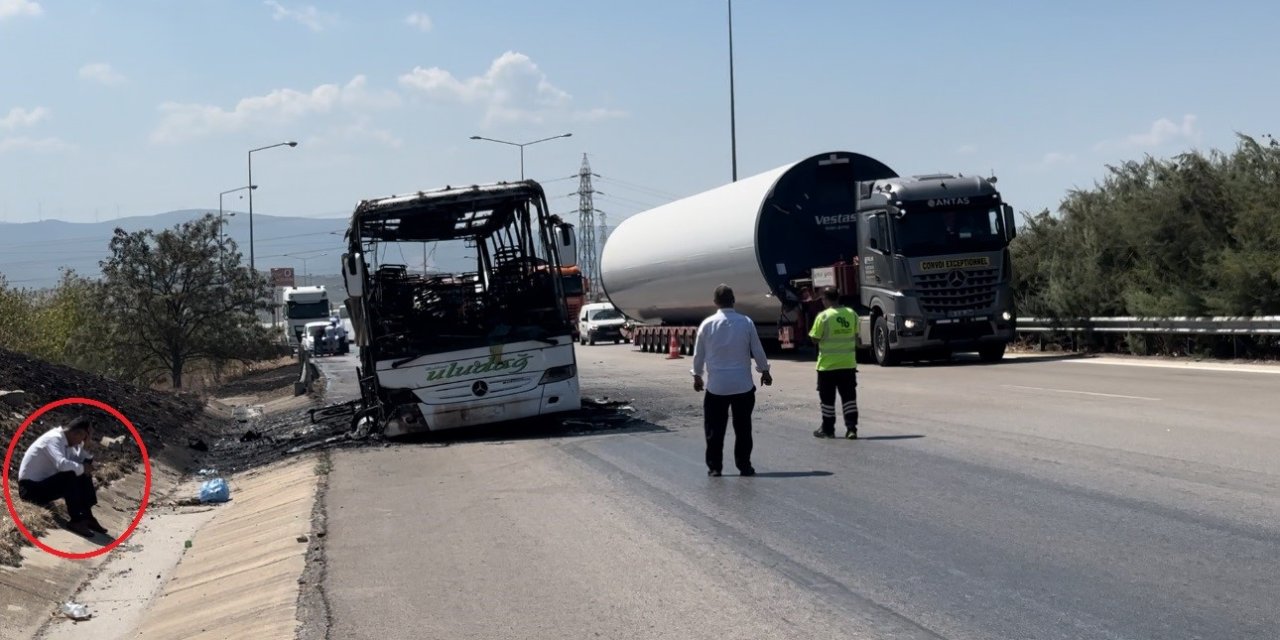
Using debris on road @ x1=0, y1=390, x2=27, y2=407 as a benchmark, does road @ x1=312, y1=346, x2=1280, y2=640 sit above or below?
below

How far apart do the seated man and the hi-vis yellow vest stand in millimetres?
7019

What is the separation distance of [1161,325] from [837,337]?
14585mm

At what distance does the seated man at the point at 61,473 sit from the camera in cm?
1184

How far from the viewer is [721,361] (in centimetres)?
1191

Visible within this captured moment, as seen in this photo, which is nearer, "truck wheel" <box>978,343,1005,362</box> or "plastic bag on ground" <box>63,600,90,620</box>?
"plastic bag on ground" <box>63,600,90,620</box>

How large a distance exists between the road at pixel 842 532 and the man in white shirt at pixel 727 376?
33 centimetres

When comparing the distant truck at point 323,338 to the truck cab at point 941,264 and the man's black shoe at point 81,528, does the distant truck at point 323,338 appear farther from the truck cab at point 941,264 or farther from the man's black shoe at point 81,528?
the man's black shoe at point 81,528

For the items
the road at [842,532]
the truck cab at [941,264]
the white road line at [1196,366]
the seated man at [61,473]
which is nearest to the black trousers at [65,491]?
the seated man at [61,473]

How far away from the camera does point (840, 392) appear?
47.2 feet

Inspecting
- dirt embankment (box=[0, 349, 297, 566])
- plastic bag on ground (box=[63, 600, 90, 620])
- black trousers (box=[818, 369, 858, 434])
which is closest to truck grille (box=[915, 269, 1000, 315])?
black trousers (box=[818, 369, 858, 434])

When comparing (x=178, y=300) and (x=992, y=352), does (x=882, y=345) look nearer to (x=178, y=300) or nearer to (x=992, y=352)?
(x=992, y=352)

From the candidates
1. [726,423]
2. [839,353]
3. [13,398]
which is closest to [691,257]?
[13,398]

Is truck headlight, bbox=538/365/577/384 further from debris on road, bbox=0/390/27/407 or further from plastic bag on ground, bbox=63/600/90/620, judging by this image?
plastic bag on ground, bbox=63/600/90/620

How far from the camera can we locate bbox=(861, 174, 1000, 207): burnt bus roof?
27.1m
